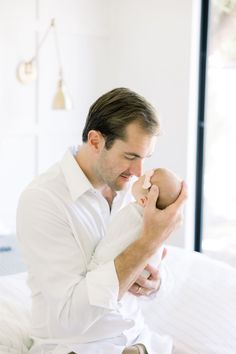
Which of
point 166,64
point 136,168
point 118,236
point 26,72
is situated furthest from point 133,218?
point 166,64

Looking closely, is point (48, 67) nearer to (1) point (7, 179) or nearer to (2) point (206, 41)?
(1) point (7, 179)

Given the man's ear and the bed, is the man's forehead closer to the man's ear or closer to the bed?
the man's ear

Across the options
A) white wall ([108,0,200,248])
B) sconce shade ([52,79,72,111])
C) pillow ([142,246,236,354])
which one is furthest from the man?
white wall ([108,0,200,248])

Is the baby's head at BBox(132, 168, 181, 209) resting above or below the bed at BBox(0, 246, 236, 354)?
above

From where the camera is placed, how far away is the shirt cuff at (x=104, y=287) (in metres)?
1.36

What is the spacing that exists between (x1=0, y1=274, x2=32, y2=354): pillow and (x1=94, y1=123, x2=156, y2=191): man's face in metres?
0.54

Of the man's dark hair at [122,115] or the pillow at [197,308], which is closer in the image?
the man's dark hair at [122,115]

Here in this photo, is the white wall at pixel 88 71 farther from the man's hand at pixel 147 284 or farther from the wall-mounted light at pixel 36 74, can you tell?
the man's hand at pixel 147 284

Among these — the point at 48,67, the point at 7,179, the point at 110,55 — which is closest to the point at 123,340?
the point at 7,179

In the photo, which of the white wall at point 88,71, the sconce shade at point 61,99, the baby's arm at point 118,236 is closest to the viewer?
the baby's arm at point 118,236

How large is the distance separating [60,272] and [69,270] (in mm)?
24

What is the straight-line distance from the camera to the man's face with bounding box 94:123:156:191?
1.57 m

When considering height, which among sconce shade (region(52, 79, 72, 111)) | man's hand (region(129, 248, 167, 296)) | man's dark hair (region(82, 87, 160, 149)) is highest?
man's dark hair (region(82, 87, 160, 149))

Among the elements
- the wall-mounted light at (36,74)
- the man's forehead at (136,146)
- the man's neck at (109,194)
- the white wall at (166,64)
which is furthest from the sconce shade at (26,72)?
the man's forehead at (136,146)
